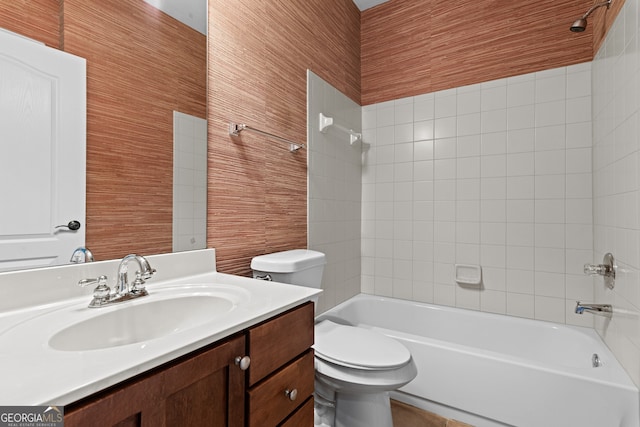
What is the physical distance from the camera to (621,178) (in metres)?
1.31

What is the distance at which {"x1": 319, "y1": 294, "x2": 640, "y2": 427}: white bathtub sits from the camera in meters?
1.28

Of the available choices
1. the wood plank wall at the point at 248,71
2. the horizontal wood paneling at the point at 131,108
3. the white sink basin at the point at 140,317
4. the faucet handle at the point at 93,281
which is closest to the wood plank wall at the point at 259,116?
the wood plank wall at the point at 248,71

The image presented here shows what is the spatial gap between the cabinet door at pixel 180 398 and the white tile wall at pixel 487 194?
1855mm

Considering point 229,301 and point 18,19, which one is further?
point 229,301

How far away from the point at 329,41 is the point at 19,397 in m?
2.31

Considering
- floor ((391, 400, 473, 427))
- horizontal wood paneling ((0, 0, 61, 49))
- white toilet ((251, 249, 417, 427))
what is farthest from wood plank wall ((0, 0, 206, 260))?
floor ((391, 400, 473, 427))

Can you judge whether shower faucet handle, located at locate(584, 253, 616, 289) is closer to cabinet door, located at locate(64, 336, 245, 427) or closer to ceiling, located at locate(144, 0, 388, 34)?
cabinet door, located at locate(64, 336, 245, 427)

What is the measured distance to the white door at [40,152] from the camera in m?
0.77

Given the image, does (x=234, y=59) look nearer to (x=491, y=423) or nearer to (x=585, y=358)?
(x=491, y=423)

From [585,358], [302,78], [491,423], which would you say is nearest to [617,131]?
[585,358]

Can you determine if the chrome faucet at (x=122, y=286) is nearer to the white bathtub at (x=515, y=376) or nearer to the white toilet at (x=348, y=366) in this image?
the white toilet at (x=348, y=366)

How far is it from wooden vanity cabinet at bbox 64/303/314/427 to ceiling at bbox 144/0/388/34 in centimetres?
118

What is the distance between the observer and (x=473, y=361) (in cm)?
150

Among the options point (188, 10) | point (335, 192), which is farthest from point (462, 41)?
point (188, 10)
